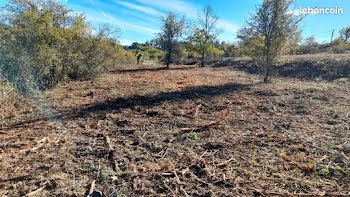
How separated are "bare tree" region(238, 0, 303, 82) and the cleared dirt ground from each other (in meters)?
4.57

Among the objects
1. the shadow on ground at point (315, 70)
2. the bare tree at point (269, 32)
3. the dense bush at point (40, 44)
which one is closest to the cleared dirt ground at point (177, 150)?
the dense bush at point (40, 44)

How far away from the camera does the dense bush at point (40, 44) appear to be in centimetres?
537

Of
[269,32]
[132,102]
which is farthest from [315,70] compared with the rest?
[132,102]

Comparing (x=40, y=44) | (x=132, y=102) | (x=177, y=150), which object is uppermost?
(x=40, y=44)

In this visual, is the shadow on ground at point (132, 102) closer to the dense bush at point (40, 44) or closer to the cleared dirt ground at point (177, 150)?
the cleared dirt ground at point (177, 150)

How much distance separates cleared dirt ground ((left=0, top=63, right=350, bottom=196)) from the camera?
82.0 inches

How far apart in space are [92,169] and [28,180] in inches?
27.0

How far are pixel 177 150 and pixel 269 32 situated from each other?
27.9 ft

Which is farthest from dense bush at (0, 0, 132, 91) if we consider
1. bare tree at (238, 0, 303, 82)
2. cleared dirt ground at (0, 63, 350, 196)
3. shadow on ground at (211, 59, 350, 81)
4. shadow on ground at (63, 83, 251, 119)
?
shadow on ground at (211, 59, 350, 81)

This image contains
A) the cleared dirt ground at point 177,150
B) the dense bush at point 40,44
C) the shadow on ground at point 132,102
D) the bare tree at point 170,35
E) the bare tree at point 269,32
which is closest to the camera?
the cleared dirt ground at point 177,150

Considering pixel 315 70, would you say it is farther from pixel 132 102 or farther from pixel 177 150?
pixel 177 150

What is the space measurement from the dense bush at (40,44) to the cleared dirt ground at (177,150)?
143 cm

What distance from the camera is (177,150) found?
2873mm

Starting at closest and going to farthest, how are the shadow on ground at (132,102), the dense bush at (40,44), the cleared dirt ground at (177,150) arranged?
the cleared dirt ground at (177,150) < the shadow on ground at (132,102) < the dense bush at (40,44)
